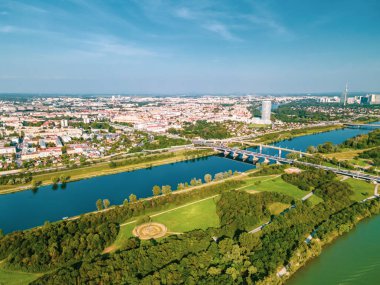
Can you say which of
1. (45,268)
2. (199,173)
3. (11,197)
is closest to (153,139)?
(199,173)

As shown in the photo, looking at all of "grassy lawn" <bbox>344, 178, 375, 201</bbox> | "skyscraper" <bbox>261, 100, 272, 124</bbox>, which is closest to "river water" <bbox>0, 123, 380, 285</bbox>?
"grassy lawn" <bbox>344, 178, 375, 201</bbox>

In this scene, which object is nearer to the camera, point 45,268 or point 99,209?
point 45,268

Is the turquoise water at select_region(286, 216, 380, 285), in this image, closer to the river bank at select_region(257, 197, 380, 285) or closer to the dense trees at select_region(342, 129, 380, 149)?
the river bank at select_region(257, 197, 380, 285)

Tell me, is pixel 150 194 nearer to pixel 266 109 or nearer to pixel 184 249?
pixel 184 249

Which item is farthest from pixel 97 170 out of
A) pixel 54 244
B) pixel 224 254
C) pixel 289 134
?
pixel 289 134

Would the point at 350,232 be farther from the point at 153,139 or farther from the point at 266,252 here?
the point at 153,139

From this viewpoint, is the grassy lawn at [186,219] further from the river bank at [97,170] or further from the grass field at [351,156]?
the grass field at [351,156]
